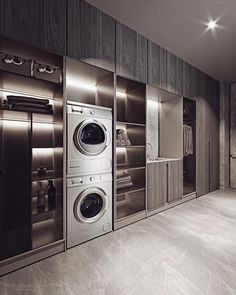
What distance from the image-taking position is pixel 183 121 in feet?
14.3

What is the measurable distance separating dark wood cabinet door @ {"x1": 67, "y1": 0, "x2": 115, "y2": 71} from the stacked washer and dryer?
0.61 meters

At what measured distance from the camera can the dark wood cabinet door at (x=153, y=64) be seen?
3.26 metres

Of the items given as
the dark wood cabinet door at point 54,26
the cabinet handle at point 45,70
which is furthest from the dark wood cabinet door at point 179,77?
the cabinet handle at point 45,70

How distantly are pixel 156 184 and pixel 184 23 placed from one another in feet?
8.21

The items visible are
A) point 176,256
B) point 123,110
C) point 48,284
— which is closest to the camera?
point 48,284

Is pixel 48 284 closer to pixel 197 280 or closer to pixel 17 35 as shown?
pixel 197 280

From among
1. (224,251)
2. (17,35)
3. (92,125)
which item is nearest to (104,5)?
(17,35)

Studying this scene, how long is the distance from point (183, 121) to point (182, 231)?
2.42 metres

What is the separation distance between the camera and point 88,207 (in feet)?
8.27

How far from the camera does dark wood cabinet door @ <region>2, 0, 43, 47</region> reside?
1.85 m

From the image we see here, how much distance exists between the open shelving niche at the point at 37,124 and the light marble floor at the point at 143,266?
0.34 meters

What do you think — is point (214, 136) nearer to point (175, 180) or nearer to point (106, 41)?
point (175, 180)

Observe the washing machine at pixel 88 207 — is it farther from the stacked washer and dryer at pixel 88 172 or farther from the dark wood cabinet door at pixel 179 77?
the dark wood cabinet door at pixel 179 77

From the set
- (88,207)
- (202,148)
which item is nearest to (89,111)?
(88,207)
